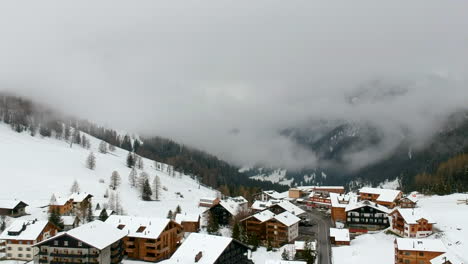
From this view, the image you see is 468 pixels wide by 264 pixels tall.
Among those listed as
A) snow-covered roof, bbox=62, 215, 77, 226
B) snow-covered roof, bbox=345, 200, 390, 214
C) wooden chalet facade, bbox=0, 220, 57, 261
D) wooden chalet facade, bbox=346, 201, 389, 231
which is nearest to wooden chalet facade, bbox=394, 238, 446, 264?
snow-covered roof, bbox=345, 200, 390, 214

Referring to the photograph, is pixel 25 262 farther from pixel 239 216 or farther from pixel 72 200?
pixel 239 216

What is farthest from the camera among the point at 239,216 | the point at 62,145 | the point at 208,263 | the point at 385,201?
the point at 62,145

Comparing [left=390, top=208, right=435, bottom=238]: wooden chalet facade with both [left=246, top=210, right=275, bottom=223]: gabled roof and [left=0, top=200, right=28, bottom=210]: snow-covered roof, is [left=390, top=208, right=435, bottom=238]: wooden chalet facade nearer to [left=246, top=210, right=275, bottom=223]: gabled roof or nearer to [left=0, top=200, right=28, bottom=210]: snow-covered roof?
[left=246, top=210, right=275, bottom=223]: gabled roof

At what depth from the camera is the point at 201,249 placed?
203 feet

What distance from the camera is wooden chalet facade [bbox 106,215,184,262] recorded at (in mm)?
71562

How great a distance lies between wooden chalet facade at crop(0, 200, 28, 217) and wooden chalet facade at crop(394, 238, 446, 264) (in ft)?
297

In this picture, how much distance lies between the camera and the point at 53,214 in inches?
3204

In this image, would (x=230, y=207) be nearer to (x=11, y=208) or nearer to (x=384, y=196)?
(x=384, y=196)

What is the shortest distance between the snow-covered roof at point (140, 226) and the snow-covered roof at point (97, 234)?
2.99 meters

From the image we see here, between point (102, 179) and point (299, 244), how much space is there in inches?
3503

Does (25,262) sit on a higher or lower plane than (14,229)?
lower

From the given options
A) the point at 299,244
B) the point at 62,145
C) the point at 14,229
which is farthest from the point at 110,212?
the point at 62,145

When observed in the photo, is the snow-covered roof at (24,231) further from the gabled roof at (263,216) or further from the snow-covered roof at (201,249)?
the gabled roof at (263,216)

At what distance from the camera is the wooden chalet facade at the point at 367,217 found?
98062 millimetres
